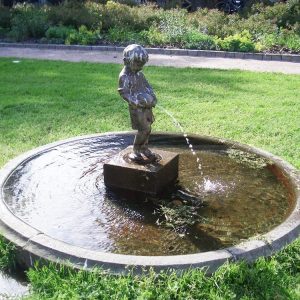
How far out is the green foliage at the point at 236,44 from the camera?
42.6ft

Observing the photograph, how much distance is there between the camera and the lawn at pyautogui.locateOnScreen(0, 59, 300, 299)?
11.9ft

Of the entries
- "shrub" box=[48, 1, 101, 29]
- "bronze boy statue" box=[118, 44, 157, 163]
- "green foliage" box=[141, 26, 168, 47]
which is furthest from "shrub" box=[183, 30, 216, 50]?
"bronze boy statue" box=[118, 44, 157, 163]

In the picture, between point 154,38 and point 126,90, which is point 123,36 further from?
point 126,90

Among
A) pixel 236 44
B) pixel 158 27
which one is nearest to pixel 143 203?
pixel 236 44

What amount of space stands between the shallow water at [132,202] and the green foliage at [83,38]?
896cm

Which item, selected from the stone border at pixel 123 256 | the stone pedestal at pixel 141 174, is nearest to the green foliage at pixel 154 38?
the stone pedestal at pixel 141 174

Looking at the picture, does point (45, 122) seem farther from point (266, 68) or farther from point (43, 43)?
point (43, 43)

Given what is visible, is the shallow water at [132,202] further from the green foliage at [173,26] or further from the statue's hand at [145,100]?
the green foliage at [173,26]

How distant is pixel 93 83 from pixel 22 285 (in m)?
6.53

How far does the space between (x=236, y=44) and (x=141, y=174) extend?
904 cm

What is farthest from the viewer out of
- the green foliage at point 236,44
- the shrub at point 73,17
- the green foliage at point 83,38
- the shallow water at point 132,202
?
the shrub at point 73,17

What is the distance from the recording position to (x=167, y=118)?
25.5 feet

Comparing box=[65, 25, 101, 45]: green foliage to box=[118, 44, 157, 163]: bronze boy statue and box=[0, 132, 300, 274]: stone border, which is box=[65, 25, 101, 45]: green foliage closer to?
box=[118, 44, 157, 163]: bronze boy statue

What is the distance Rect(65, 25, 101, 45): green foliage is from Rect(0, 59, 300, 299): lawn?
2.65m
